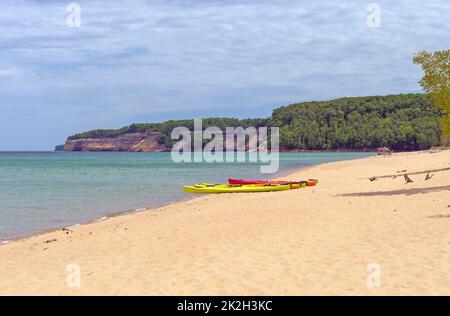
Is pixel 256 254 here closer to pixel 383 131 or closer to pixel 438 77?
pixel 438 77

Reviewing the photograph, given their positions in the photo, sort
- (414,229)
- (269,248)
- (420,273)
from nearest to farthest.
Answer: (420,273) → (269,248) → (414,229)

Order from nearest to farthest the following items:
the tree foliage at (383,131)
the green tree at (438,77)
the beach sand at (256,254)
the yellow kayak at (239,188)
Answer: the beach sand at (256,254) → the green tree at (438,77) → the yellow kayak at (239,188) → the tree foliage at (383,131)

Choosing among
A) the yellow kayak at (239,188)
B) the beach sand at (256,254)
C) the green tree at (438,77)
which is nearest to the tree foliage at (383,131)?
the yellow kayak at (239,188)

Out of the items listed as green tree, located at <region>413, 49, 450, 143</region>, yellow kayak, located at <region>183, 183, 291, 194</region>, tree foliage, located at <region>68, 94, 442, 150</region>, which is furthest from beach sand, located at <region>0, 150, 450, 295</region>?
tree foliage, located at <region>68, 94, 442, 150</region>

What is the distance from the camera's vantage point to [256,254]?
414 inches

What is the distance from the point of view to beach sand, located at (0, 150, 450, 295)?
332 inches

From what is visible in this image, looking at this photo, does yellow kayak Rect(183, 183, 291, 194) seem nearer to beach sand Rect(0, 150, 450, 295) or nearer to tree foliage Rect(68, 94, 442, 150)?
beach sand Rect(0, 150, 450, 295)

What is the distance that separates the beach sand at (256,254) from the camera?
843 centimetres

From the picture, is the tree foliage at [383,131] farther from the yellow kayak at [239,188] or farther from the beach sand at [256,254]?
the beach sand at [256,254]

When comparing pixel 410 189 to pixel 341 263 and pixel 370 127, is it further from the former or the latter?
pixel 370 127

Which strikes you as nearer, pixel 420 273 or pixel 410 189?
pixel 420 273
